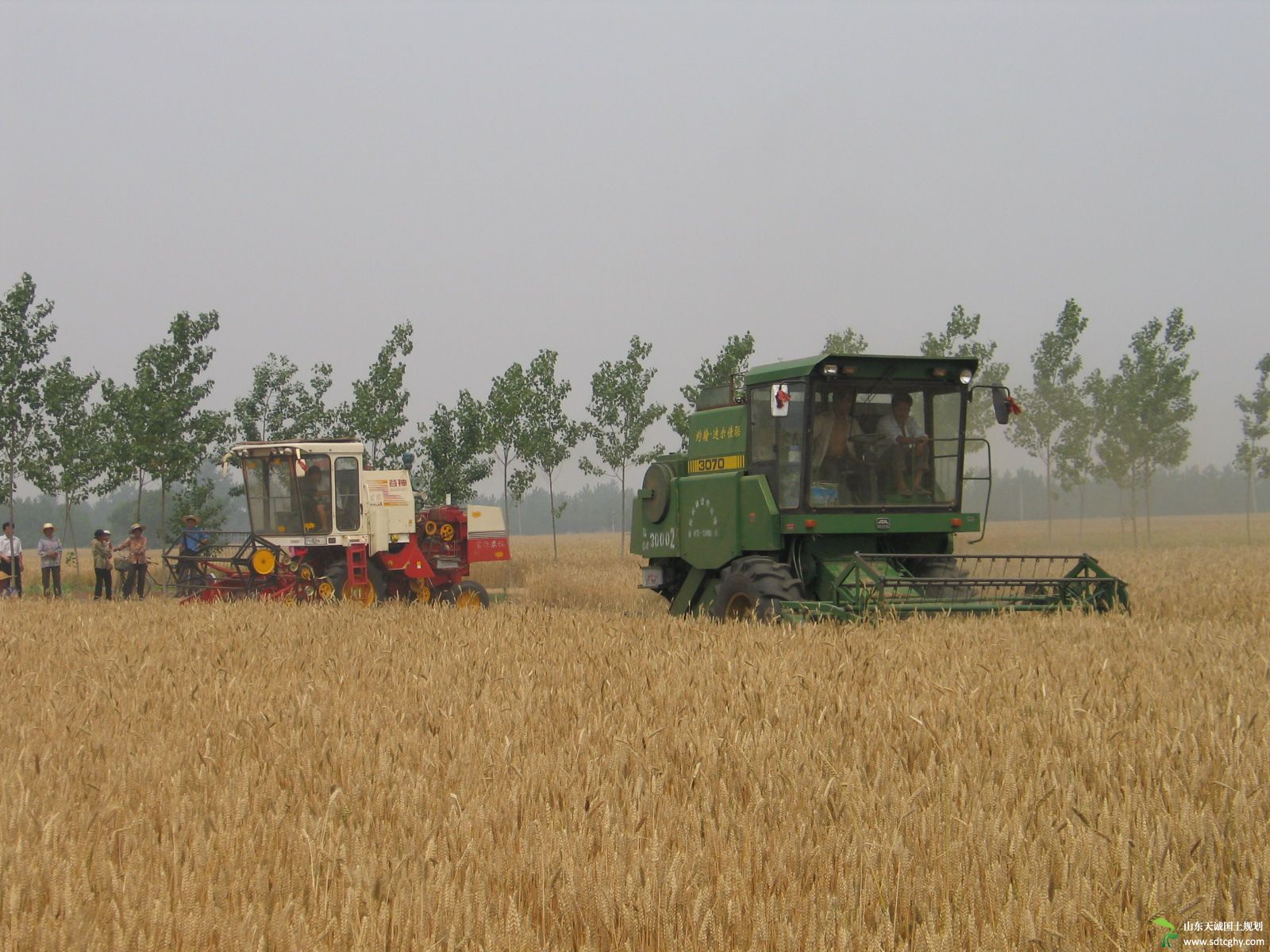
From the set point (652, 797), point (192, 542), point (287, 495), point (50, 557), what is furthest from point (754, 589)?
point (50, 557)

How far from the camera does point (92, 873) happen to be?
11.2 ft

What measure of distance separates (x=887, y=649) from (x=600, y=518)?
16184cm

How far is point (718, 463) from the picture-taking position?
12.3m

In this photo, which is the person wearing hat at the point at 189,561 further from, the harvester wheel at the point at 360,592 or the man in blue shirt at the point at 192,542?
the harvester wheel at the point at 360,592

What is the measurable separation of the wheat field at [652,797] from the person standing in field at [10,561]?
14.5m

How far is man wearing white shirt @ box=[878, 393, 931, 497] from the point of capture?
11266mm

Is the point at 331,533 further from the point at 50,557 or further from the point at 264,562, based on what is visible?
the point at 50,557

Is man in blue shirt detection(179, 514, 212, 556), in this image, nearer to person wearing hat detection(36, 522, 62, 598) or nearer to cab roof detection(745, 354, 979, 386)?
person wearing hat detection(36, 522, 62, 598)

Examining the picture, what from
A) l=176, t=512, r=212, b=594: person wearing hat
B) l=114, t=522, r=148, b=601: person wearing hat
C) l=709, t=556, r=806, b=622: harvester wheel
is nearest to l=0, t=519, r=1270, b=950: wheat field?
l=709, t=556, r=806, b=622: harvester wheel

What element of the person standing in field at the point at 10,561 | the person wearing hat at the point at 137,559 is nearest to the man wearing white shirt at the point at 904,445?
the person wearing hat at the point at 137,559

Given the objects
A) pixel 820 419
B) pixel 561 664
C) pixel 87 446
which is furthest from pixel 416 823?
pixel 87 446

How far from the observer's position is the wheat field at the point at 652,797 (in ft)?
9.72

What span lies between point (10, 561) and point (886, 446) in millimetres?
17217

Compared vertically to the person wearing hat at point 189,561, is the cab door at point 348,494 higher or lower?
higher
